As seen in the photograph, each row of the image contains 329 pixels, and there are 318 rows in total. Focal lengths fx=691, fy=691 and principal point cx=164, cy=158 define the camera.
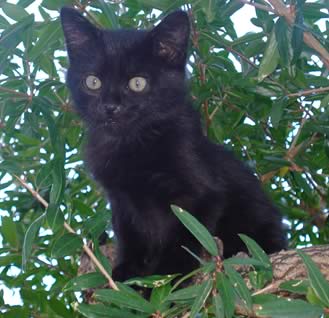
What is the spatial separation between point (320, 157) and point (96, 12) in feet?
3.86

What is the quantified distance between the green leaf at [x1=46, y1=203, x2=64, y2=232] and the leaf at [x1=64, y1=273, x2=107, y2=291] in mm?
177

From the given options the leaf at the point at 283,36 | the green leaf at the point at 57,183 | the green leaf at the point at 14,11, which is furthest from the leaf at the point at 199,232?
the green leaf at the point at 14,11

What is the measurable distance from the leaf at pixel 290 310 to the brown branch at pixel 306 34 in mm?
1022

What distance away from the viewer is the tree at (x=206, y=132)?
1.80 meters

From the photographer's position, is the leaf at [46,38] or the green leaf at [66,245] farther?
the leaf at [46,38]

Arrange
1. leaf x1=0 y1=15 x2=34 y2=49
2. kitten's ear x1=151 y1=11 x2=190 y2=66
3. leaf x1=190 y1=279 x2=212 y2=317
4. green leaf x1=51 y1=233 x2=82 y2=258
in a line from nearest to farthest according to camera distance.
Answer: leaf x1=190 y1=279 x2=212 y2=317, green leaf x1=51 y1=233 x2=82 y2=258, leaf x1=0 y1=15 x2=34 y2=49, kitten's ear x1=151 y1=11 x2=190 y2=66

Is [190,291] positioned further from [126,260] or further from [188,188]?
[126,260]

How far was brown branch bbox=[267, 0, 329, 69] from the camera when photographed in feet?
7.17

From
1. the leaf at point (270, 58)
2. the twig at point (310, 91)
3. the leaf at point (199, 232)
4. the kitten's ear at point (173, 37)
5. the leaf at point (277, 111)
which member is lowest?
the leaf at point (199, 232)

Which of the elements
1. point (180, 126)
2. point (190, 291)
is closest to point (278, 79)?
point (180, 126)

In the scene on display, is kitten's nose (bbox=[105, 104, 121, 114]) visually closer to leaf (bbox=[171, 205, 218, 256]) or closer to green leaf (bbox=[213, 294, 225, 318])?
leaf (bbox=[171, 205, 218, 256])

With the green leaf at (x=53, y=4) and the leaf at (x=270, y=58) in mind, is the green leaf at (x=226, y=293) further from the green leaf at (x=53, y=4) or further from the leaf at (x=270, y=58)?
the green leaf at (x=53, y=4)

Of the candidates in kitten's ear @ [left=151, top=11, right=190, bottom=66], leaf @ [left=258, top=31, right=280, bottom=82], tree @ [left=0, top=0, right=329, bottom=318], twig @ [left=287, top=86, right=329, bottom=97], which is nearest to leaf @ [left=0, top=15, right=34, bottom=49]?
tree @ [left=0, top=0, right=329, bottom=318]

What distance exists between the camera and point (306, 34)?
225cm
